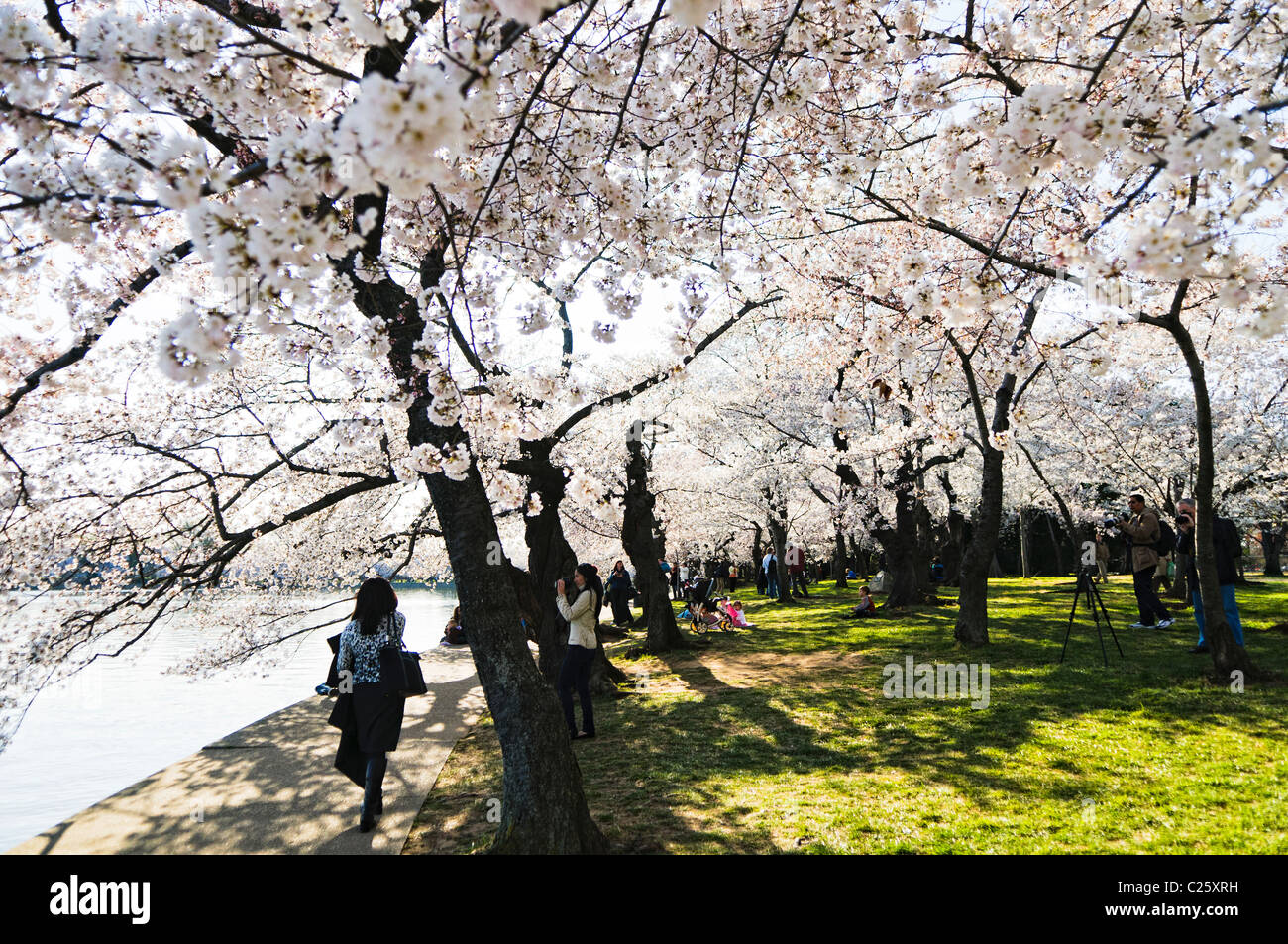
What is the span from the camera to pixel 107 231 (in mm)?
3014

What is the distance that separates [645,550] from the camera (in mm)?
13258

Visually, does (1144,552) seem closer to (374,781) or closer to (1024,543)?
(374,781)

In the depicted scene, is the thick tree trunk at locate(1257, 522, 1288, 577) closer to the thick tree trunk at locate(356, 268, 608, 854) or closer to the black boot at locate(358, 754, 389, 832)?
the thick tree trunk at locate(356, 268, 608, 854)

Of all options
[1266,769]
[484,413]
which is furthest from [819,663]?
[484,413]

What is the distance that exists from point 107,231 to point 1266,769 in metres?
6.91

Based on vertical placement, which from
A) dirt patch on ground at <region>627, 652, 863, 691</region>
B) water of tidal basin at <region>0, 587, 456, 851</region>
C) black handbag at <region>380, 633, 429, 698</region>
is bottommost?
water of tidal basin at <region>0, 587, 456, 851</region>

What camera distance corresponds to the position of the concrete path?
194 inches

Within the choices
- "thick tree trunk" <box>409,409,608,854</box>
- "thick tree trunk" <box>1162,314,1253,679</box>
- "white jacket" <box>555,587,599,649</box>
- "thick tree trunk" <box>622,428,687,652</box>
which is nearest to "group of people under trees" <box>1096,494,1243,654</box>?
"thick tree trunk" <box>1162,314,1253,679</box>

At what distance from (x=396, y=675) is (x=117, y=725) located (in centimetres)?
910

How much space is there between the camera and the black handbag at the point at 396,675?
5.35 metres

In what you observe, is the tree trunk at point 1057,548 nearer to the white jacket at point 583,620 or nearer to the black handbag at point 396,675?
the white jacket at point 583,620

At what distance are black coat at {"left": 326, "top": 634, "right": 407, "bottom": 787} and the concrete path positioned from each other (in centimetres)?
38

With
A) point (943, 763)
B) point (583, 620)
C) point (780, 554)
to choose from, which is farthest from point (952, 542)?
point (943, 763)
